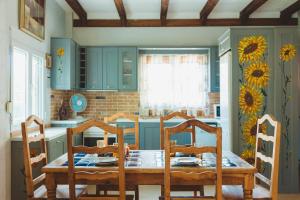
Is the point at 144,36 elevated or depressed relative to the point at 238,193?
elevated

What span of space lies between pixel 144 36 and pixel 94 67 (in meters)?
1.18

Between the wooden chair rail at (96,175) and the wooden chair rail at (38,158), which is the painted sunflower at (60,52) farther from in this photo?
the wooden chair rail at (96,175)

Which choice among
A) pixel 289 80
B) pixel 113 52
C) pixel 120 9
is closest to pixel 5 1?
pixel 120 9

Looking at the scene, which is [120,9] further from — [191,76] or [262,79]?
[262,79]

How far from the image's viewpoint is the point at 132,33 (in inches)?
247

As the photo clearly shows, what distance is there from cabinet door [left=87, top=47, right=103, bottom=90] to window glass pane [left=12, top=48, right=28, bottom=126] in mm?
1729

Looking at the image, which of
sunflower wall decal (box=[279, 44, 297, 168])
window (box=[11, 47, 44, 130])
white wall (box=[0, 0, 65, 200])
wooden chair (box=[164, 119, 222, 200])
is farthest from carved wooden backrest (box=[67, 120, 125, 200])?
sunflower wall decal (box=[279, 44, 297, 168])

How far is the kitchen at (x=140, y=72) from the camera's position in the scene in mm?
4344

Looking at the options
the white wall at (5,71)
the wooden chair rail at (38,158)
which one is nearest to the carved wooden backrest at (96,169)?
the wooden chair rail at (38,158)

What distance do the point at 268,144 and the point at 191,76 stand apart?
93.0 inches

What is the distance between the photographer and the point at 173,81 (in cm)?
635

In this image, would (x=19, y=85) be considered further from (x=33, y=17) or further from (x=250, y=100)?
(x=250, y=100)

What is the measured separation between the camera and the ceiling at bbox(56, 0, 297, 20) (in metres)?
5.43

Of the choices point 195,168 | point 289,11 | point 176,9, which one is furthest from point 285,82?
point 195,168
